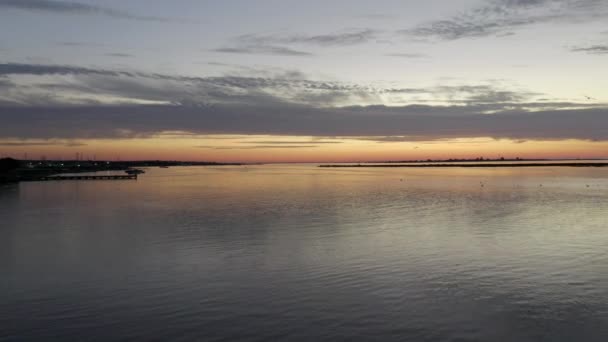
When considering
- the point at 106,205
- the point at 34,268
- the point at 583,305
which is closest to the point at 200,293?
the point at 34,268

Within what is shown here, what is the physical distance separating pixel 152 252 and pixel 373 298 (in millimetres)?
12607

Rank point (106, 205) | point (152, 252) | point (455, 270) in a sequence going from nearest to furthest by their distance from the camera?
point (455, 270) → point (152, 252) → point (106, 205)

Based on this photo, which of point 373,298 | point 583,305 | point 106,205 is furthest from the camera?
point 106,205

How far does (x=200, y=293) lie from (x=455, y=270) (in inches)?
387

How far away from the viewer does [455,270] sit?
18.2 m

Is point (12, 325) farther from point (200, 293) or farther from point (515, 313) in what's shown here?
point (515, 313)

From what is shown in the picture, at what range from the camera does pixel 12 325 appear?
41.2 feet

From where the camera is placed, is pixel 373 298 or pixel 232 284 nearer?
pixel 373 298

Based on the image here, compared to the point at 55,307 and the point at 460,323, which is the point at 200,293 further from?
the point at 460,323

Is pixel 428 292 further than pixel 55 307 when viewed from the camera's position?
Yes

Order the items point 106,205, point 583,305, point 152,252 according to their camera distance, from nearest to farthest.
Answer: point 583,305
point 152,252
point 106,205

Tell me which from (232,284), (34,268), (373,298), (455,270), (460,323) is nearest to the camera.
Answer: (460,323)

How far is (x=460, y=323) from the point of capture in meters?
12.4

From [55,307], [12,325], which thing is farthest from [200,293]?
[12,325]
